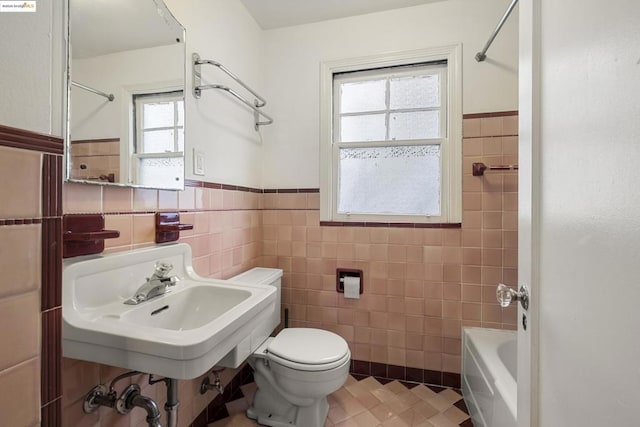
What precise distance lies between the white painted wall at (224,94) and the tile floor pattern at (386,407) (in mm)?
1317

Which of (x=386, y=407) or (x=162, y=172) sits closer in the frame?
(x=162, y=172)

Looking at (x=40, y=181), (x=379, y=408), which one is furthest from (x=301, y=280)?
(x=40, y=181)

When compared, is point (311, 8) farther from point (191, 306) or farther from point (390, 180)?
point (191, 306)

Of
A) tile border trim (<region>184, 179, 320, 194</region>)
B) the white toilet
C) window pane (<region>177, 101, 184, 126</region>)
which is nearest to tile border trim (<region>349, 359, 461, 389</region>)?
the white toilet

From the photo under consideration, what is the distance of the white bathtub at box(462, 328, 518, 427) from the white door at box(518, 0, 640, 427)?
1.62 ft

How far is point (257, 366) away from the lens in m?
1.45

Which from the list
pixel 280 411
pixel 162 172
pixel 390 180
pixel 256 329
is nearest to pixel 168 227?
pixel 162 172

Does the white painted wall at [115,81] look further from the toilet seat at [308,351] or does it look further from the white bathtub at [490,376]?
the white bathtub at [490,376]

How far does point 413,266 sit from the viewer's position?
1.86 m

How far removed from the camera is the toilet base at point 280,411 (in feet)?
4.69

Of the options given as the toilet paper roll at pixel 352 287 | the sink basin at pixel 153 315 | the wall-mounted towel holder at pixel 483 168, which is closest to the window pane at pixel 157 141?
the sink basin at pixel 153 315

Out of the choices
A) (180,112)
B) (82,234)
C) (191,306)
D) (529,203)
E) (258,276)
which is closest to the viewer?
(529,203)

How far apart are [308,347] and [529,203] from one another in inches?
46.4

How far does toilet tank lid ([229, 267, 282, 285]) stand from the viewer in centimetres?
169
